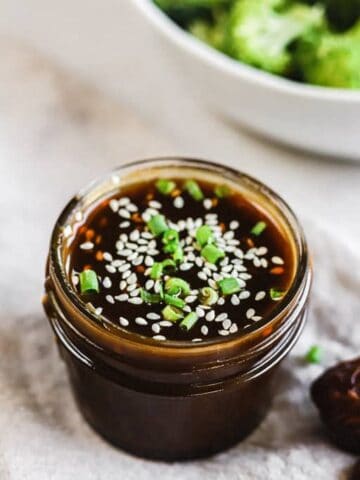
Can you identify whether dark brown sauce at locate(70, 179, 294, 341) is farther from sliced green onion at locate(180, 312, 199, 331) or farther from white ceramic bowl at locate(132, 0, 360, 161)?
white ceramic bowl at locate(132, 0, 360, 161)

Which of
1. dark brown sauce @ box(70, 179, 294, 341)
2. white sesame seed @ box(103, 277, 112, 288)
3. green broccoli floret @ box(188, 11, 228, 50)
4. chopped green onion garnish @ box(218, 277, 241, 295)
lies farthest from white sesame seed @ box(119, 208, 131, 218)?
green broccoli floret @ box(188, 11, 228, 50)

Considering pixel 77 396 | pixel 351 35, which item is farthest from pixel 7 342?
pixel 351 35

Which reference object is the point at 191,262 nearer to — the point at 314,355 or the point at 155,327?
the point at 155,327

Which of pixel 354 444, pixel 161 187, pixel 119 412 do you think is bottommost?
pixel 119 412

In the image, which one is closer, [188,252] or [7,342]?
[188,252]

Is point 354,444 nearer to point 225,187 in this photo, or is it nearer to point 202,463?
point 202,463

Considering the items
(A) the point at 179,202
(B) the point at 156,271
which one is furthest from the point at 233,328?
(A) the point at 179,202
